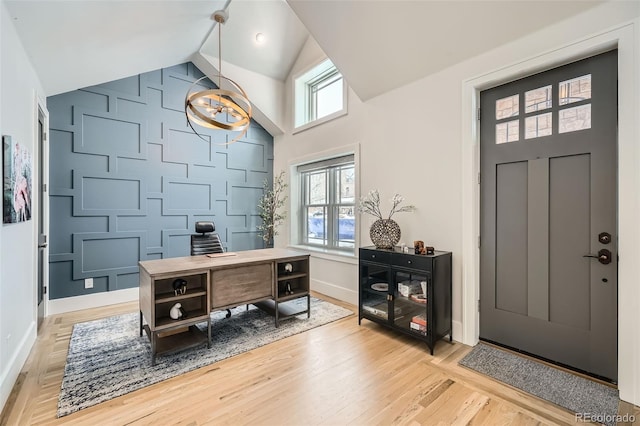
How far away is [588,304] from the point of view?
7.23ft

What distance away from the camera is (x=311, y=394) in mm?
2012

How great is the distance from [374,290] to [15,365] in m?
3.06

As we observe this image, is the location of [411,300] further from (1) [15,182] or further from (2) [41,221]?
(2) [41,221]

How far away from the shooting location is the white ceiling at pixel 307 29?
2314 mm

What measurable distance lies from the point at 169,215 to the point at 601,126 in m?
4.98

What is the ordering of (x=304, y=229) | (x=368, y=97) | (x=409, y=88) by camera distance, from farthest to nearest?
(x=304, y=229) < (x=368, y=97) < (x=409, y=88)

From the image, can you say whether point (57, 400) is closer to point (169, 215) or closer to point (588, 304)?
point (169, 215)

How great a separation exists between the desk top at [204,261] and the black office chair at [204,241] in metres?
0.17

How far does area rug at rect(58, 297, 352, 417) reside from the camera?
2.07 meters

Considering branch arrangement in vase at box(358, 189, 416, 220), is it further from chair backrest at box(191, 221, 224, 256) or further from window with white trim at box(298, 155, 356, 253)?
chair backrest at box(191, 221, 224, 256)

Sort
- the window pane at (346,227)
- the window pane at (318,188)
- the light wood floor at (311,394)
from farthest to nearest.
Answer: the window pane at (318,188) → the window pane at (346,227) → the light wood floor at (311,394)

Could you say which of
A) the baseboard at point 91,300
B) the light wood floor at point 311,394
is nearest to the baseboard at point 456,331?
the light wood floor at point 311,394

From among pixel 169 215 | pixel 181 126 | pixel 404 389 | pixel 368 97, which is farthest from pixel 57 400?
pixel 368 97

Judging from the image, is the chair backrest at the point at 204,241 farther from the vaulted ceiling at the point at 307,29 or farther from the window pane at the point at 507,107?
the window pane at the point at 507,107
